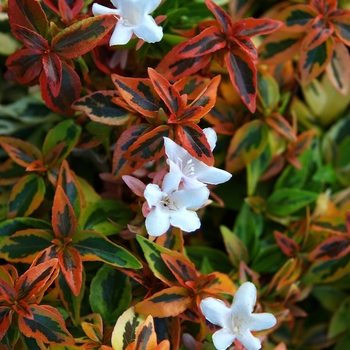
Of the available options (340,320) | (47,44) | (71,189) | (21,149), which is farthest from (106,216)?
(340,320)

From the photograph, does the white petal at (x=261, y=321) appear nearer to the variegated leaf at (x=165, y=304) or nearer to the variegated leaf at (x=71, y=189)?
the variegated leaf at (x=165, y=304)

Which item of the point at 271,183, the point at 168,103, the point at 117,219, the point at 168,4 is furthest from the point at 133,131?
the point at 271,183

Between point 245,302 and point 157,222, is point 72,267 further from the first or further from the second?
point 245,302

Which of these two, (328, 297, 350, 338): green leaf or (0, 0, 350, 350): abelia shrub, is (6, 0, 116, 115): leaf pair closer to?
(0, 0, 350, 350): abelia shrub

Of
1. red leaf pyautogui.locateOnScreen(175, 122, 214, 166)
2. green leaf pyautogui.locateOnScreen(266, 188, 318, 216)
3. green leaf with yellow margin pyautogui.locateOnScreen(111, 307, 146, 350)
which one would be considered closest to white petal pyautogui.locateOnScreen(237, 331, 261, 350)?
green leaf with yellow margin pyautogui.locateOnScreen(111, 307, 146, 350)

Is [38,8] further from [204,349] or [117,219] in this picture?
[204,349]

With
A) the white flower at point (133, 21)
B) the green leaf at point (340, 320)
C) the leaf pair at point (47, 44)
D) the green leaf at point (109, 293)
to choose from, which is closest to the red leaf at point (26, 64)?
the leaf pair at point (47, 44)
